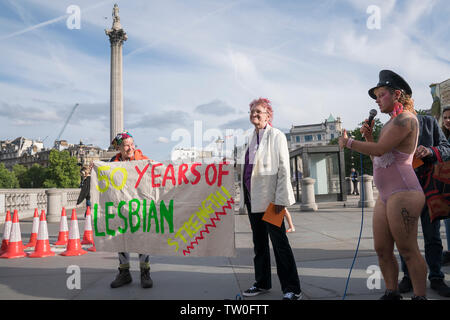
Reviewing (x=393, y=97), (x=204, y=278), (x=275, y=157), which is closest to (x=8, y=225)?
(x=204, y=278)

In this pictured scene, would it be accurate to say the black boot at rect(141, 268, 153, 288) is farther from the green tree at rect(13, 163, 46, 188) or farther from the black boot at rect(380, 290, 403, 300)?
the green tree at rect(13, 163, 46, 188)

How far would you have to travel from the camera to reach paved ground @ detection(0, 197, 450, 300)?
3.95 metres

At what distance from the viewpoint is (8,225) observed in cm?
735

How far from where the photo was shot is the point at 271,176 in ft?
12.4

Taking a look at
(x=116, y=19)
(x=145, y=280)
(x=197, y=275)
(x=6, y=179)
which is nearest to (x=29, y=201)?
(x=197, y=275)

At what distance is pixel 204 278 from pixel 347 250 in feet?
9.01

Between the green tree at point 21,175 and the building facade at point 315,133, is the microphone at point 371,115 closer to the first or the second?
the building facade at point 315,133

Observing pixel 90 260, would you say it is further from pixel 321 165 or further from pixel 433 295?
pixel 321 165

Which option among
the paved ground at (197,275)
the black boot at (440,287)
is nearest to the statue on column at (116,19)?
the paved ground at (197,275)

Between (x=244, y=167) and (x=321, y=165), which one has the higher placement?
(x=321, y=165)

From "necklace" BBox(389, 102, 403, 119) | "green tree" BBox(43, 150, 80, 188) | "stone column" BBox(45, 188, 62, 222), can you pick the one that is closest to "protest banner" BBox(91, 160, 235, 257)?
"necklace" BBox(389, 102, 403, 119)

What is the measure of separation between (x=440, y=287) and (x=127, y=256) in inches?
137
